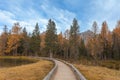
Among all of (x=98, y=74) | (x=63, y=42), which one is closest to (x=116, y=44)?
(x=63, y=42)

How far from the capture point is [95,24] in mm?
89875

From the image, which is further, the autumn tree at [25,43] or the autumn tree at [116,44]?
the autumn tree at [25,43]

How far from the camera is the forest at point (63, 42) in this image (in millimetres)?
89312

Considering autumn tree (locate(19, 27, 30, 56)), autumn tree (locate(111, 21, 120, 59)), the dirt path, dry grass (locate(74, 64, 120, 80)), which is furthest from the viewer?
autumn tree (locate(19, 27, 30, 56))

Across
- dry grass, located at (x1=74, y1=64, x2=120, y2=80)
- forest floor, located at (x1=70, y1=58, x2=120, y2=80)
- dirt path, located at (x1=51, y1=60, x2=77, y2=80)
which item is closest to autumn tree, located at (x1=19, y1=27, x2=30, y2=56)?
forest floor, located at (x1=70, y1=58, x2=120, y2=80)

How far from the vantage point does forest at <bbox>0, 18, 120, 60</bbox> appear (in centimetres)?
8931

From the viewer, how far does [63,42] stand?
10881 cm

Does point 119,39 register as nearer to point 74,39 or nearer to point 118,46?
point 118,46

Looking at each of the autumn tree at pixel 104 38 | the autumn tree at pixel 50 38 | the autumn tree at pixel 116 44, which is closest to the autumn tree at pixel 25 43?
the autumn tree at pixel 50 38

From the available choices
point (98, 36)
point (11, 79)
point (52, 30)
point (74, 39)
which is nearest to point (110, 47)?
point (98, 36)

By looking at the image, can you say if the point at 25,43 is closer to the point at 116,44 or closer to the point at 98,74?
the point at 116,44

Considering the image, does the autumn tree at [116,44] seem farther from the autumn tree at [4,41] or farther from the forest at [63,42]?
the autumn tree at [4,41]

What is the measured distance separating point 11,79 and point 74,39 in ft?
235

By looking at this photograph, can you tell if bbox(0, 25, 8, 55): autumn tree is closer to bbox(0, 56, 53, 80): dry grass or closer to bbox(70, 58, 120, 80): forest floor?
bbox(70, 58, 120, 80): forest floor
